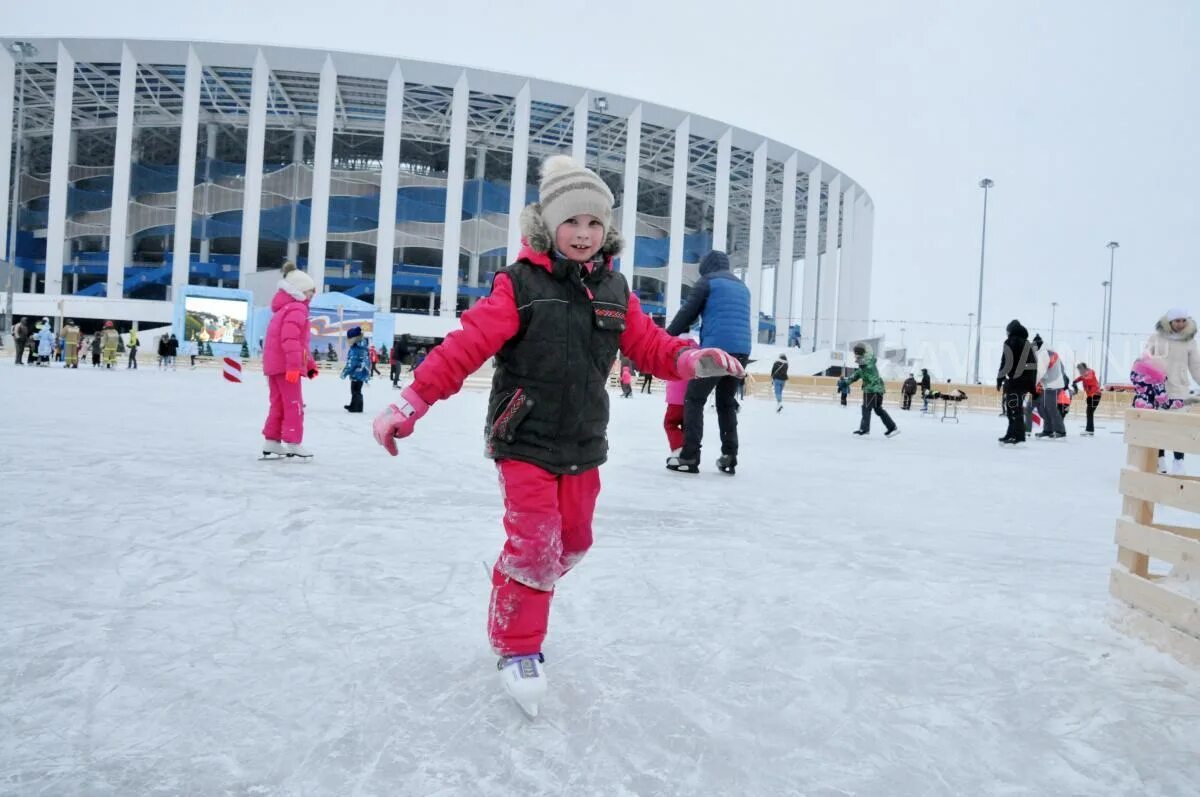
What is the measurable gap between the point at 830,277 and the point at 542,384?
51737 mm

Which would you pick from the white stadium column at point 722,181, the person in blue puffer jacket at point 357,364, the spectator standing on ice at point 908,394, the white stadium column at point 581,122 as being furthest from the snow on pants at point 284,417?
the white stadium column at point 722,181

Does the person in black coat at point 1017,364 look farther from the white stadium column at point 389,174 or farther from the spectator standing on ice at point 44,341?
the white stadium column at point 389,174

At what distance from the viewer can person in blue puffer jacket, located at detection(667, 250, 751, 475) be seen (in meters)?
5.51

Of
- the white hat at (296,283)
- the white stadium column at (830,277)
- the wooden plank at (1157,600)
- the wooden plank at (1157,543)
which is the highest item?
the white stadium column at (830,277)

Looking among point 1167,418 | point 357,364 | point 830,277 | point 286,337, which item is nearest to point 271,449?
point 286,337

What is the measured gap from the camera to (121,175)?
35.8 m

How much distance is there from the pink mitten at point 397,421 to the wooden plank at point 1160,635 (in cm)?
203

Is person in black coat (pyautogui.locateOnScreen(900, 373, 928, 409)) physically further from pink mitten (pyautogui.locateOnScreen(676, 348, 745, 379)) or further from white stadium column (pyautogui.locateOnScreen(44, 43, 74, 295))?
white stadium column (pyautogui.locateOnScreen(44, 43, 74, 295))

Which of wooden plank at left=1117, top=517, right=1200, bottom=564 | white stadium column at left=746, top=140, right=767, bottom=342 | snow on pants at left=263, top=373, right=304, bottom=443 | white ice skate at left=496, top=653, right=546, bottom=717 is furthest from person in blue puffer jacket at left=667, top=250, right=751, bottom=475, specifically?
white stadium column at left=746, top=140, right=767, bottom=342

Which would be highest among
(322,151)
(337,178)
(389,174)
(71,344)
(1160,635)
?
(337,178)

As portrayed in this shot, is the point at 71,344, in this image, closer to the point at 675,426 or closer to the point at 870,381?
the point at 870,381

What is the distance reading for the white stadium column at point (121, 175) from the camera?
35375 mm

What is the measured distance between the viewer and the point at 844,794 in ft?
4.67

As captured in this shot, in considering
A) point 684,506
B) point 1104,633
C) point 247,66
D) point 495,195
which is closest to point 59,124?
point 247,66
